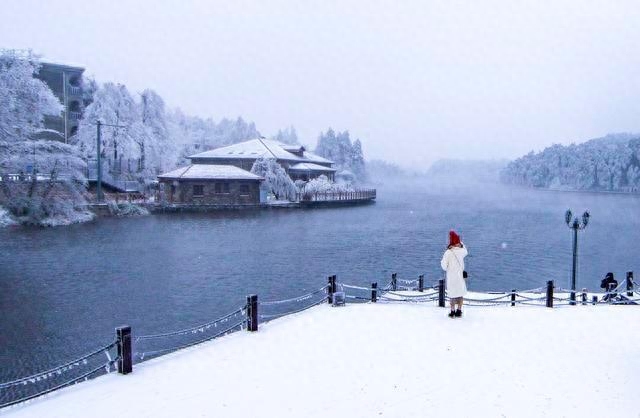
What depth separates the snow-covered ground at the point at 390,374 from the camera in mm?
7328

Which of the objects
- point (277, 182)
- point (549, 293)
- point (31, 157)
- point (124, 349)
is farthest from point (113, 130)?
point (549, 293)

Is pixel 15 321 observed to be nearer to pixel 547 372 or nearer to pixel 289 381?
pixel 289 381

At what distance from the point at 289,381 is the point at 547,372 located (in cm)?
444

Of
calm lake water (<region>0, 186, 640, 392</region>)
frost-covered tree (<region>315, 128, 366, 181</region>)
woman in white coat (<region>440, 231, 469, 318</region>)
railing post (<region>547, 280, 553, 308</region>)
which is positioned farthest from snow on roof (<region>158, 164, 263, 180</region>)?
frost-covered tree (<region>315, 128, 366, 181</region>)

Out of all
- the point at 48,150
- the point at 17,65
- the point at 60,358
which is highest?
the point at 17,65

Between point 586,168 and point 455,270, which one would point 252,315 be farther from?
point 586,168

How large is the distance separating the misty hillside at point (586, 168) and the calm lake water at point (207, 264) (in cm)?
11119

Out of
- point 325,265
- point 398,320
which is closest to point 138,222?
point 325,265

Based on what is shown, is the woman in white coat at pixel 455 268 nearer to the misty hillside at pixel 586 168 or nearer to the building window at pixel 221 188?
the building window at pixel 221 188

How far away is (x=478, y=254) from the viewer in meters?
31.4

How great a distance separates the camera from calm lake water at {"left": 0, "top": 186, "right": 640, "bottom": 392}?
51.8 feet

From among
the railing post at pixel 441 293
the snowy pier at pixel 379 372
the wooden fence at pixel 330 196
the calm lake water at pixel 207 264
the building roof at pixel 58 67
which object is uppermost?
the building roof at pixel 58 67

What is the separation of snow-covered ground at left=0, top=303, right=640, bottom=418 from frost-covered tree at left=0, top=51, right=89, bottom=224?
27207 millimetres

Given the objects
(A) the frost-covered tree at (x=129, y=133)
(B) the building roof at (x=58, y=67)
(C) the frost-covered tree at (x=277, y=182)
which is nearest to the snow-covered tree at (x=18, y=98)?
(A) the frost-covered tree at (x=129, y=133)
